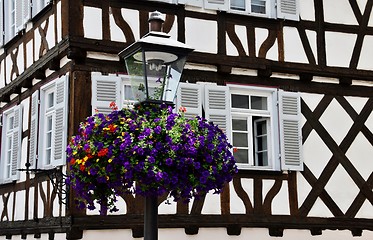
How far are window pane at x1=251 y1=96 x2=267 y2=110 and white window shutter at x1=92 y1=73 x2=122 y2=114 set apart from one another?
2383 millimetres

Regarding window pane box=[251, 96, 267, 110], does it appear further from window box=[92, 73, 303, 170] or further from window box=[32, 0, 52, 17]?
window box=[32, 0, 52, 17]

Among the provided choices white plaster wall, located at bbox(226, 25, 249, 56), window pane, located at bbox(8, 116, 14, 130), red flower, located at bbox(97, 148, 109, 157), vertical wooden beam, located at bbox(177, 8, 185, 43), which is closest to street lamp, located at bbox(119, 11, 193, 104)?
red flower, located at bbox(97, 148, 109, 157)

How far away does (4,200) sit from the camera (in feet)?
43.8

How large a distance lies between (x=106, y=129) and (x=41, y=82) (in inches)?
224

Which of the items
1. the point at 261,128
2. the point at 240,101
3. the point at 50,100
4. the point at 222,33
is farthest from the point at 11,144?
the point at 261,128

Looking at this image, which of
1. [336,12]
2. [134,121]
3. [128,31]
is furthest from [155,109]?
[336,12]

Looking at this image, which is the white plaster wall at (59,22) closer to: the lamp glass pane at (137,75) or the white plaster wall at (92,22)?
the white plaster wall at (92,22)

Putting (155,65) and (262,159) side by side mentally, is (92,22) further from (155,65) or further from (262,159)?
(155,65)

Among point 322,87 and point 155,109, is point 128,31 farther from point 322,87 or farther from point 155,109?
point 155,109

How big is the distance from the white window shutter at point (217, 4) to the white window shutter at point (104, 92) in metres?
1.97

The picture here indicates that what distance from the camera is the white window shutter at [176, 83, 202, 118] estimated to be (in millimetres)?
11281

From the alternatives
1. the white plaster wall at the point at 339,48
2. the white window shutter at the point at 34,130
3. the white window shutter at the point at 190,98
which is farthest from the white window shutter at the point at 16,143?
the white plaster wall at the point at 339,48

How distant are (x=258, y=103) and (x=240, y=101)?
0.32m

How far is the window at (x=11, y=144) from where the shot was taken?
12.7 m
